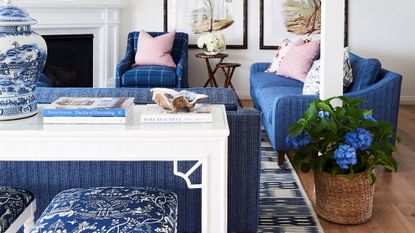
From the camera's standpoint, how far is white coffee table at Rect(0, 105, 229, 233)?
1.64 metres

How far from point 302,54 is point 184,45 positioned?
67.2 inches

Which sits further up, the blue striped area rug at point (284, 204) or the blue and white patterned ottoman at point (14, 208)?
the blue and white patterned ottoman at point (14, 208)

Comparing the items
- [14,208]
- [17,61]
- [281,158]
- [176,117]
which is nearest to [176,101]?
[176,117]

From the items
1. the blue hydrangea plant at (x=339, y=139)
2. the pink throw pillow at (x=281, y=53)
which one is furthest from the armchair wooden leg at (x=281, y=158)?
the pink throw pillow at (x=281, y=53)

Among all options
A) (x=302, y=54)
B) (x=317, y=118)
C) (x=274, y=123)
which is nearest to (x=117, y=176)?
(x=317, y=118)

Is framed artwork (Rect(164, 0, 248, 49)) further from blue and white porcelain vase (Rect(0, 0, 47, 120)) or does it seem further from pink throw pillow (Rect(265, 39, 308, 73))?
blue and white porcelain vase (Rect(0, 0, 47, 120))

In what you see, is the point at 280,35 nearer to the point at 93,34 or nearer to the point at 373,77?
the point at 93,34

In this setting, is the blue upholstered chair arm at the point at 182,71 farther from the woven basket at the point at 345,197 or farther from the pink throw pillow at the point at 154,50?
the woven basket at the point at 345,197

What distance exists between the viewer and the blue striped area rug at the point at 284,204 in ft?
9.21

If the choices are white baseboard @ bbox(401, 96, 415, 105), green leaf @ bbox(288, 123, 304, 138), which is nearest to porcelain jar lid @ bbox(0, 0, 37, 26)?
green leaf @ bbox(288, 123, 304, 138)

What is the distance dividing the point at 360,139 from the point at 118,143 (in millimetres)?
1492

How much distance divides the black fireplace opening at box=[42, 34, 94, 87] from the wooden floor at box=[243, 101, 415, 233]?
369 cm

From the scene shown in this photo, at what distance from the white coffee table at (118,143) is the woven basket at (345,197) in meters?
1.28

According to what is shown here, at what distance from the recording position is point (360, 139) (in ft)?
8.84
